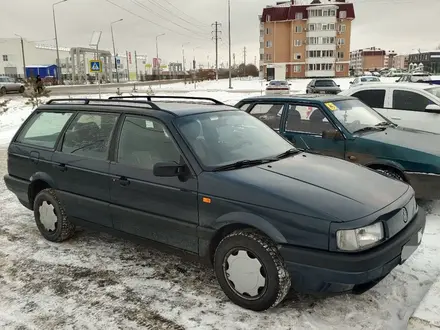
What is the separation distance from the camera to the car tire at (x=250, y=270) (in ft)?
10.1

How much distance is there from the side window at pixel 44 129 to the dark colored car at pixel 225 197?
25mm

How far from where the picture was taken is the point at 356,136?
5.69 metres

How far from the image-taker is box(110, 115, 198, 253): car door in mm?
3555

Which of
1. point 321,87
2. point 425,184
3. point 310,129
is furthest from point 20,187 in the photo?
point 321,87

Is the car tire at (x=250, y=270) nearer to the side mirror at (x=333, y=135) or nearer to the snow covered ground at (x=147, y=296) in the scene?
the snow covered ground at (x=147, y=296)

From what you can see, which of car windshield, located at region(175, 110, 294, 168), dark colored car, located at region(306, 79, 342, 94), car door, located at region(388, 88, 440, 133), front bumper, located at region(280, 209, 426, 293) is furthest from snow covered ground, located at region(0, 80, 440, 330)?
dark colored car, located at region(306, 79, 342, 94)

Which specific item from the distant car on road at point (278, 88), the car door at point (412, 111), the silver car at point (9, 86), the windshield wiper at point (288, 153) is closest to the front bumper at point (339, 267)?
the windshield wiper at point (288, 153)

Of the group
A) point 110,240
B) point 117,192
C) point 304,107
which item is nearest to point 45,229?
point 110,240

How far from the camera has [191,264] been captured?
13.7 ft

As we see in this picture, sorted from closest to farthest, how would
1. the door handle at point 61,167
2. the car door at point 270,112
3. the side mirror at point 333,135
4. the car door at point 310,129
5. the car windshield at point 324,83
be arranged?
the door handle at point 61,167 → the side mirror at point 333,135 → the car door at point 310,129 → the car door at point 270,112 → the car windshield at point 324,83

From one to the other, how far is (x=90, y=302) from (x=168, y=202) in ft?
3.42

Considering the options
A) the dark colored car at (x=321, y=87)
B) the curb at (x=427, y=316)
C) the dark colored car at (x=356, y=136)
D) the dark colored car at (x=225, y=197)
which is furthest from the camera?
the dark colored car at (x=321, y=87)

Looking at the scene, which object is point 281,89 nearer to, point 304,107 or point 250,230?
point 304,107

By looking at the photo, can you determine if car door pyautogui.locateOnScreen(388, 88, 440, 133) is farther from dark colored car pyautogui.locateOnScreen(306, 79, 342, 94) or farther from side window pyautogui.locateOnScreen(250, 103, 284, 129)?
dark colored car pyautogui.locateOnScreen(306, 79, 342, 94)
